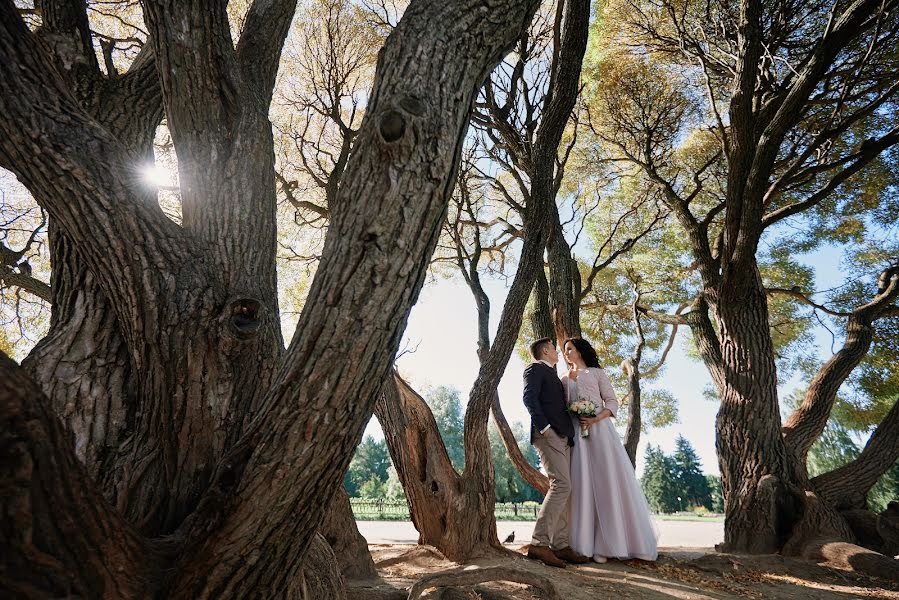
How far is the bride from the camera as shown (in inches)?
213

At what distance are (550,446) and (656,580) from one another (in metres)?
1.54

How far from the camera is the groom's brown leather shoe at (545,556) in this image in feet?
16.4

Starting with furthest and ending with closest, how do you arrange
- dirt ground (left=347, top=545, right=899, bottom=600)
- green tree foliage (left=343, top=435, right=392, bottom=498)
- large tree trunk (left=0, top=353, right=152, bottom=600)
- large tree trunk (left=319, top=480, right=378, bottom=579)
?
green tree foliage (left=343, top=435, right=392, bottom=498) → large tree trunk (left=319, top=480, right=378, bottom=579) → dirt ground (left=347, top=545, right=899, bottom=600) → large tree trunk (left=0, top=353, right=152, bottom=600)

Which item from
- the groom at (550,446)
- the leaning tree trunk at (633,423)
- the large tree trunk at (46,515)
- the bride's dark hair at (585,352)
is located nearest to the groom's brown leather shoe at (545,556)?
the groom at (550,446)

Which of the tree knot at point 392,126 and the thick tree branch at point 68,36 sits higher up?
the thick tree branch at point 68,36

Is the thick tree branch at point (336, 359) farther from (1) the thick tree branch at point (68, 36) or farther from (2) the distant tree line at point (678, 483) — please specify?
(2) the distant tree line at point (678, 483)

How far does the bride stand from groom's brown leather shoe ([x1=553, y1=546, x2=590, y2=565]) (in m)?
0.11

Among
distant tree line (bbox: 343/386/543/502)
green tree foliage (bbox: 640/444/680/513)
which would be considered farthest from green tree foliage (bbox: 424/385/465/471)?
Result: green tree foliage (bbox: 640/444/680/513)

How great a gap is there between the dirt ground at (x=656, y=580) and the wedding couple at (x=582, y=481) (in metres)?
0.22

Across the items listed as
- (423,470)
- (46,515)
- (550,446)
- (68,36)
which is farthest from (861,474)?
(68,36)

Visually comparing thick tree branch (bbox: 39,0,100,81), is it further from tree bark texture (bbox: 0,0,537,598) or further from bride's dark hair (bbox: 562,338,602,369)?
bride's dark hair (bbox: 562,338,602,369)

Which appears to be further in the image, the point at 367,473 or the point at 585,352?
the point at 367,473

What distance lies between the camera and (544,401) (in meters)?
5.62

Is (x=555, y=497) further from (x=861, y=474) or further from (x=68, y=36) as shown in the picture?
(x=68, y=36)
